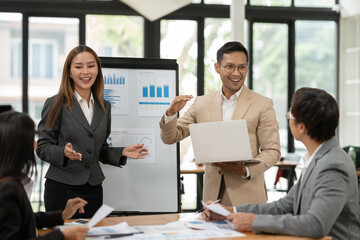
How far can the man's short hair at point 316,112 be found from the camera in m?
2.13

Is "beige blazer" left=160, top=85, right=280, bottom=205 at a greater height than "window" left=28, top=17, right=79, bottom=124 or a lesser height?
lesser

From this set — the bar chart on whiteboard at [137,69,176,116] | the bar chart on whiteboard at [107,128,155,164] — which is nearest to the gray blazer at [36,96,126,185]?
the bar chart on whiteboard at [107,128,155,164]

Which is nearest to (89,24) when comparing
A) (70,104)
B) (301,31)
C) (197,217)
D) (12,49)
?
(12,49)

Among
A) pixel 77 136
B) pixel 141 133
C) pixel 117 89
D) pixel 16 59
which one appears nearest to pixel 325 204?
pixel 77 136

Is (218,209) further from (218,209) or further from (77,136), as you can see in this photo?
(77,136)

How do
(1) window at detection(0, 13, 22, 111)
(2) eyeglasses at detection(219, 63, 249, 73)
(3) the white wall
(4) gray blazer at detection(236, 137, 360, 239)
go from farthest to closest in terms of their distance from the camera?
(3) the white wall → (1) window at detection(0, 13, 22, 111) → (2) eyeglasses at detection(219, 63, 249, 73) → (4) gray blazer at detection(236, 137, 360, 239)

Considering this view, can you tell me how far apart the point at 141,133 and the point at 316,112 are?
184cm

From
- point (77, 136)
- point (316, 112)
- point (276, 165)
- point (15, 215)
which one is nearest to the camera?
point (15, 215)

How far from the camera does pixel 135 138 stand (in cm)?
373

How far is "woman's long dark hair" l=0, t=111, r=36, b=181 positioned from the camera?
1798 mm

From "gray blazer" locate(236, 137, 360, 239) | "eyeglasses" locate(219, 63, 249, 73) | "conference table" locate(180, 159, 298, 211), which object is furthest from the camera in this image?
"conference table" locate(180, 159, 298, 211)

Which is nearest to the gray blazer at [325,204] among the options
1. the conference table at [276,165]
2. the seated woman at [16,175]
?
the seated woman at [16,175]

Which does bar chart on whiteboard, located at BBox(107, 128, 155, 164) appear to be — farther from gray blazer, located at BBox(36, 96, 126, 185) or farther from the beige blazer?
gray blazer, located at BBox(36, 96, 126, 185)

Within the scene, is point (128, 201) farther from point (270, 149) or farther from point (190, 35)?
point (190, 35)
